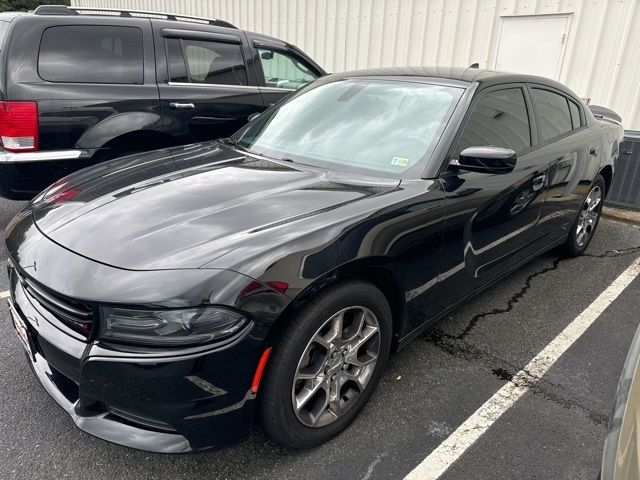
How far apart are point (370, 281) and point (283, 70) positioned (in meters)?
4.19

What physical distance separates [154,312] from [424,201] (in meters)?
1.35

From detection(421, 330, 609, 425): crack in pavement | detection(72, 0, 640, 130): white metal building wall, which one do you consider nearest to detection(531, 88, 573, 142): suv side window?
detection(421, 330, 609, 425): crack in pavement

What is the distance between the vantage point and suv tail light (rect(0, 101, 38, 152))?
3.73 meters

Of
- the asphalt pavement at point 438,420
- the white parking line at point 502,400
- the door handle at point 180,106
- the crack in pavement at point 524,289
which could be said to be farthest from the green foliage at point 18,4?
the white parking line at point 502,400

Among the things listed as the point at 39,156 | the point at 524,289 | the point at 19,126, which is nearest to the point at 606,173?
the point at 524,289

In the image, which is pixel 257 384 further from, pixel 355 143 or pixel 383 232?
pixel 355 143

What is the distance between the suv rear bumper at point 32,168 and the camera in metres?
3.79

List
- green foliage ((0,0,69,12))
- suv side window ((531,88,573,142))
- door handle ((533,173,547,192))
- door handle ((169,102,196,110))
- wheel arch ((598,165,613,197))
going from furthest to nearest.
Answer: green foliage ((0,0,69,12)), door handle ((169,102,196,110)), wheel arch ((598,165,613,197)), suv side window ((531,88,573,142)), door handle ((533,173,547,192))

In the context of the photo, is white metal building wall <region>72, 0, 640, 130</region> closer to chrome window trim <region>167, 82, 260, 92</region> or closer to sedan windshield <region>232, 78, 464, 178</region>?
chrome window trim <region>167, 82, 260, 92</region>

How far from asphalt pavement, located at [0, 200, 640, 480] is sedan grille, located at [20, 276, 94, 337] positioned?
663 mm

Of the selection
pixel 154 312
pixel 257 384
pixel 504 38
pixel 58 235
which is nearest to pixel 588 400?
pixel 257 384

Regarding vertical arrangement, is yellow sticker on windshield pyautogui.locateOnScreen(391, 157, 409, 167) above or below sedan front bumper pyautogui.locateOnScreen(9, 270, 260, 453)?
above

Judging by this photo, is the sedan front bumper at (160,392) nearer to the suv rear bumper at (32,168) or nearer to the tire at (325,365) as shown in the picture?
the tire at (325,365)

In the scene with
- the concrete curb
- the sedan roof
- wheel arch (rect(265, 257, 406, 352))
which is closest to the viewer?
wheel arch (rect(265, 257, 406, 352))
